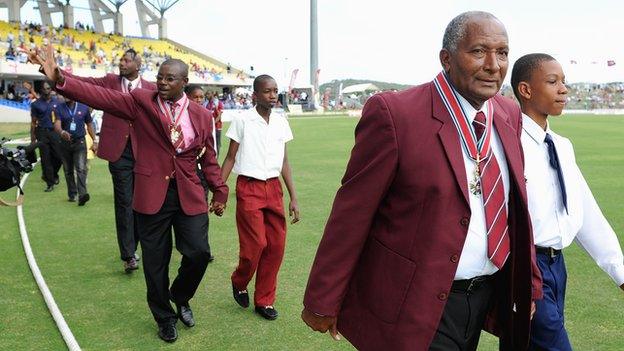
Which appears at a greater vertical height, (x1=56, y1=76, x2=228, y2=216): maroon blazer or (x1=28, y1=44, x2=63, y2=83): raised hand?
(x1=28, y1=44, x2=63, y2=83): raised hand

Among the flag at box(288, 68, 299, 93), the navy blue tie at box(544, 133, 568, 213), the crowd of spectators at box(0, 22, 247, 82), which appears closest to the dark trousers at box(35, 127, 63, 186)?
the navy blue tie at box(544, 133, 568, 213)

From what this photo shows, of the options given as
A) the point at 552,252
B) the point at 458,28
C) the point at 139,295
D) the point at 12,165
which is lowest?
the point at 139,295

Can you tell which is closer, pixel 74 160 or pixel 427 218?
pixel 427 218

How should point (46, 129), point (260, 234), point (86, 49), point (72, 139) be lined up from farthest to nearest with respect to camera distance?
point (86, 49), point (46, 129), point (72, 139), point (260, 234)

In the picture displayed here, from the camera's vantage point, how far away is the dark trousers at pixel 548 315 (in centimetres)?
312

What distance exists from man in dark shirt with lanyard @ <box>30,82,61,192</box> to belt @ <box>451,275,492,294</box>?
10297 mm

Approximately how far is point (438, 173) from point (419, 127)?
0.60 feet

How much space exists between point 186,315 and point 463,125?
3.24 meters

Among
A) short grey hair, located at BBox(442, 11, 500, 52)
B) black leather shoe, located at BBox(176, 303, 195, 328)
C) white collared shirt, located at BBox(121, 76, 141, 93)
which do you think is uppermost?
short grey hair, located at BBox(442, 11, 500, 52)

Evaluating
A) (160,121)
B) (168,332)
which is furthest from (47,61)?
(168,332)

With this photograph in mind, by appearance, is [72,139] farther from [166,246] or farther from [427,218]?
[427,218]

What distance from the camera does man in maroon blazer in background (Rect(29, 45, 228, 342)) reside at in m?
4.66

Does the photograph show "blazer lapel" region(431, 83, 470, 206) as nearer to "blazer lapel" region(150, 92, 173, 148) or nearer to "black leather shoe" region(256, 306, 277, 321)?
"blazer lapel" region(150, 92, 173, 148)

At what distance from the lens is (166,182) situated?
4.70 meters
